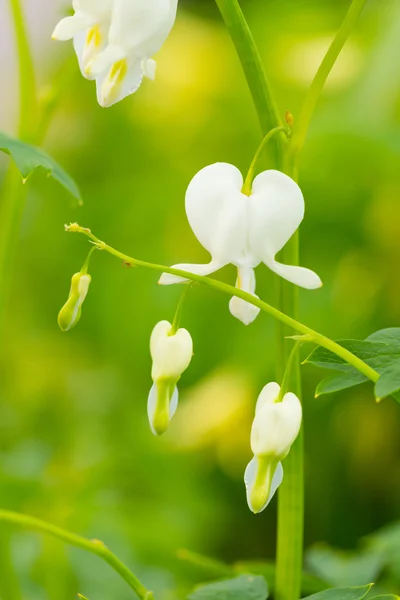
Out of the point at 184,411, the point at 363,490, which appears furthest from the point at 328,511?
the point at 184,411

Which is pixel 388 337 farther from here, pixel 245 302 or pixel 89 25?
pixel 89 25

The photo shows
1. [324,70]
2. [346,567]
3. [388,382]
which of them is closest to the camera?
[388,382]

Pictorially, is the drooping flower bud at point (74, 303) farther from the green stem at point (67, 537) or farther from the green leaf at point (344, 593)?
the green leaf at point (344, 593)

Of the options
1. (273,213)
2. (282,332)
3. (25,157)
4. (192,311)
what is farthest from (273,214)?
(192,311)

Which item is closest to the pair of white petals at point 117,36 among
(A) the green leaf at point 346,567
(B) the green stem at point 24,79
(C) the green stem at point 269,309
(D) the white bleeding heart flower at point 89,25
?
(D) the white bleeding heart flower at point 89,25

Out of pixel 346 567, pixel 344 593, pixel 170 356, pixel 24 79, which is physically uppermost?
pixel 24 79

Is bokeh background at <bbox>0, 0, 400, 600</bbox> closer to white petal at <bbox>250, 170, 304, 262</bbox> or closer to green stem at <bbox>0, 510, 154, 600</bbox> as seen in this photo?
green stem at <bbox>0, 510, 154, 600</bbox>

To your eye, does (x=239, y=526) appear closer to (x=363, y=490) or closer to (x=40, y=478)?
(x=363, y=490)
